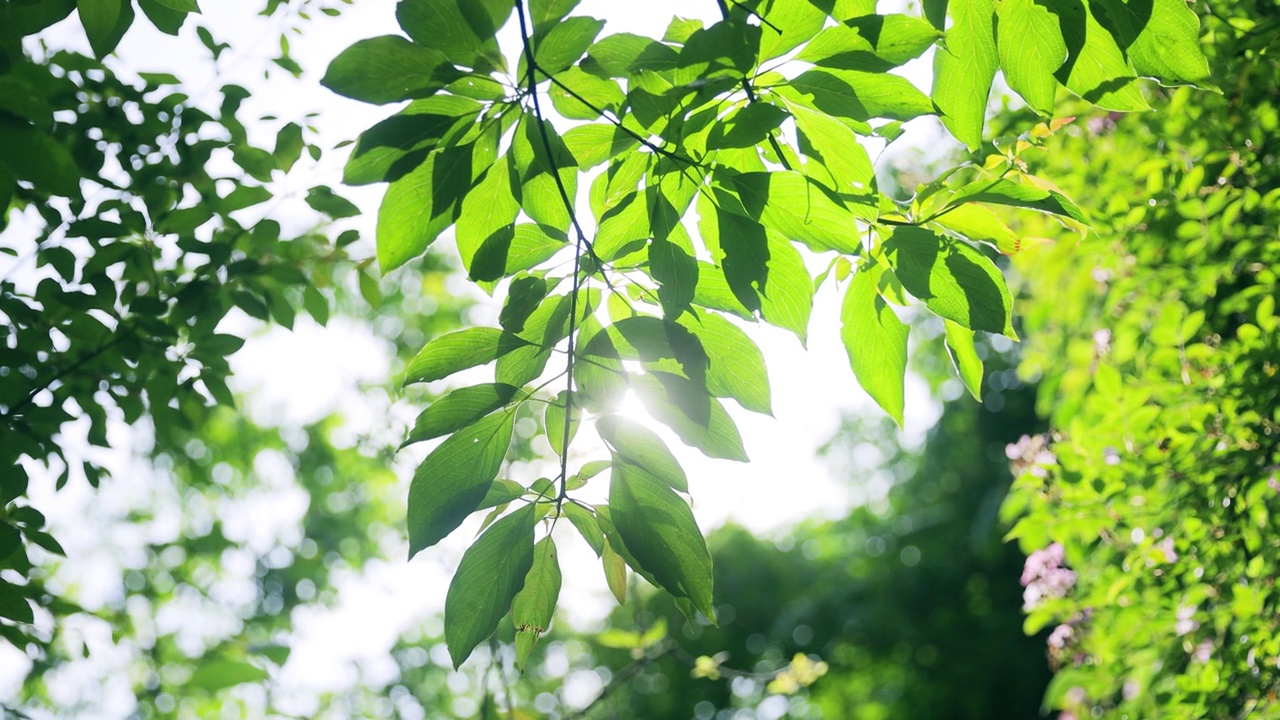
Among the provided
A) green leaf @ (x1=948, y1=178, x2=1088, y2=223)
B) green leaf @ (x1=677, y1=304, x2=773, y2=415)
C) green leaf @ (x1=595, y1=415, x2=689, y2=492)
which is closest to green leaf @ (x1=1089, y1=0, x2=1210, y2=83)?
green leaf @ (x1=948, y1=178, x2=1088, y2=223)

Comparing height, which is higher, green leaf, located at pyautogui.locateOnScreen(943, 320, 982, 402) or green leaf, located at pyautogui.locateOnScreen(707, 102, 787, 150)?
green leaf, located at pyautogui.locateOnScreen(707, 102, 787, 150)

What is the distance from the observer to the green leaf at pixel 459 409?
687mm

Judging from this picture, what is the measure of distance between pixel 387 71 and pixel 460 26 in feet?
0.22

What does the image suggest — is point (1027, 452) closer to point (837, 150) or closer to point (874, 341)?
point (874, 341)

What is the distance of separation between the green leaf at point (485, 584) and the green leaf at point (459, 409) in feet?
0.30

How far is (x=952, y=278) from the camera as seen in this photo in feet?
2.33

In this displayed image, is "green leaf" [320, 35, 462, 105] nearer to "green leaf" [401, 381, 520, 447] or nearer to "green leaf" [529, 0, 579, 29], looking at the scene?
"green leaf" [529, 0, 579, 29]

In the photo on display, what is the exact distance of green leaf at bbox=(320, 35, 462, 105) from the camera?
25.4 inches

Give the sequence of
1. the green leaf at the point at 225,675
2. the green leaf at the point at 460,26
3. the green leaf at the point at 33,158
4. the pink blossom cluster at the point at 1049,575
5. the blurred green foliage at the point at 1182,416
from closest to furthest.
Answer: the green leaf at the point at 225,675 < the green leaf at the point at 460,26 < the green leaf at the point at 33,158 < the blurred green foliage at the point at 1182,416 < the pink blossom cluster at the point at 1049,575

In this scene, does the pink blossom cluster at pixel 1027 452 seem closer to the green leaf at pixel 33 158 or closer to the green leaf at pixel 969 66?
the green leaf at pixel 969 66

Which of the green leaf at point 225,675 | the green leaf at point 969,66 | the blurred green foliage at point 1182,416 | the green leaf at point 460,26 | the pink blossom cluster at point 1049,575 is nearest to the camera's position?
the green leaf at point 225,675

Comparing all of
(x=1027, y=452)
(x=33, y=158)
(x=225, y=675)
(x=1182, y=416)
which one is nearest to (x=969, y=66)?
(x=225, y=675)

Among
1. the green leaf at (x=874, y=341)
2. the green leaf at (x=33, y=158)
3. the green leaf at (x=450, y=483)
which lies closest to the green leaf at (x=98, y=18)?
the green leaf at (x=33, y=158)

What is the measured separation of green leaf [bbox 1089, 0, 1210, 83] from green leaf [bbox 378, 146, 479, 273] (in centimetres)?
54
